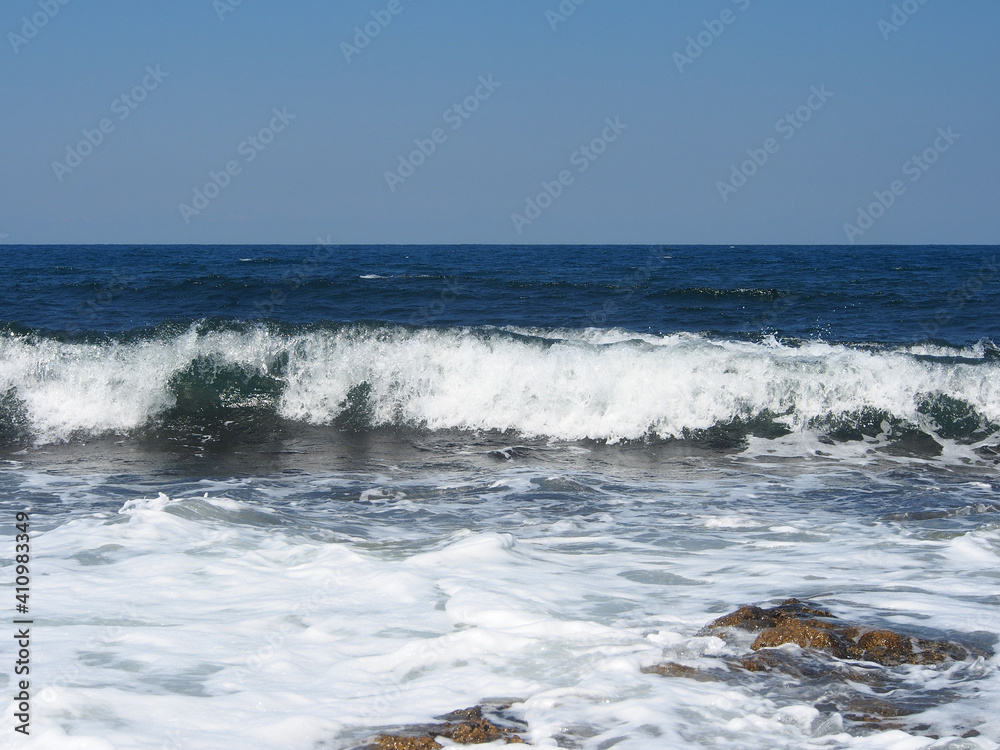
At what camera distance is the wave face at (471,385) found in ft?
36.8

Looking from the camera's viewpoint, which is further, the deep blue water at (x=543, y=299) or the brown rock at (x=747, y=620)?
the deep blue water at (x=543, y=299)

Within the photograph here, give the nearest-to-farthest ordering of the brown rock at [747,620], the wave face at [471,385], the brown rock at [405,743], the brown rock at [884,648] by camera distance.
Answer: the brown rock at [405,743] → the brown rock at [884,648] → the brown rock at [747,620] → the wave face at [471,385]

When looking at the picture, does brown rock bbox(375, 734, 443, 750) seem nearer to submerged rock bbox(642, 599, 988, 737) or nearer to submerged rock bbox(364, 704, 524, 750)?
submerged rock bbox(364, 704, 524, 750)

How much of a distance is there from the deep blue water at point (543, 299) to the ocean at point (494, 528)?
16.5 inches

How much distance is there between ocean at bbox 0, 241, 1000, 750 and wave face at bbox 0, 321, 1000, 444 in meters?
0.05

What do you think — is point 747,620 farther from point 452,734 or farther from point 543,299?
point 543,299

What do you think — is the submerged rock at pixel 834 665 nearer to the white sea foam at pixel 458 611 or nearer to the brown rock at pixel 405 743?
the white sea foam at pixel 458 611

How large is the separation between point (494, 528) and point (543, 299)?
1520 centimetres

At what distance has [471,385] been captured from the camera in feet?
40.2

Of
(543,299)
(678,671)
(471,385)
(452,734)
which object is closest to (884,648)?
(678,671)

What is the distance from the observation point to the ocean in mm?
3482

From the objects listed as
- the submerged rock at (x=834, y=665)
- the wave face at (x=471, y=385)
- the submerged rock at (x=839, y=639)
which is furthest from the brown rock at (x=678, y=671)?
the wave face at (x=471, y=385)

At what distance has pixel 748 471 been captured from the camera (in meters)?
9.16

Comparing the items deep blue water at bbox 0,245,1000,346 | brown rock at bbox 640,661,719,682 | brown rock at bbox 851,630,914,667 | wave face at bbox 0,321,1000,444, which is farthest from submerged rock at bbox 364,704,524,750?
deep blue water at bbox 0,245,1000,346
